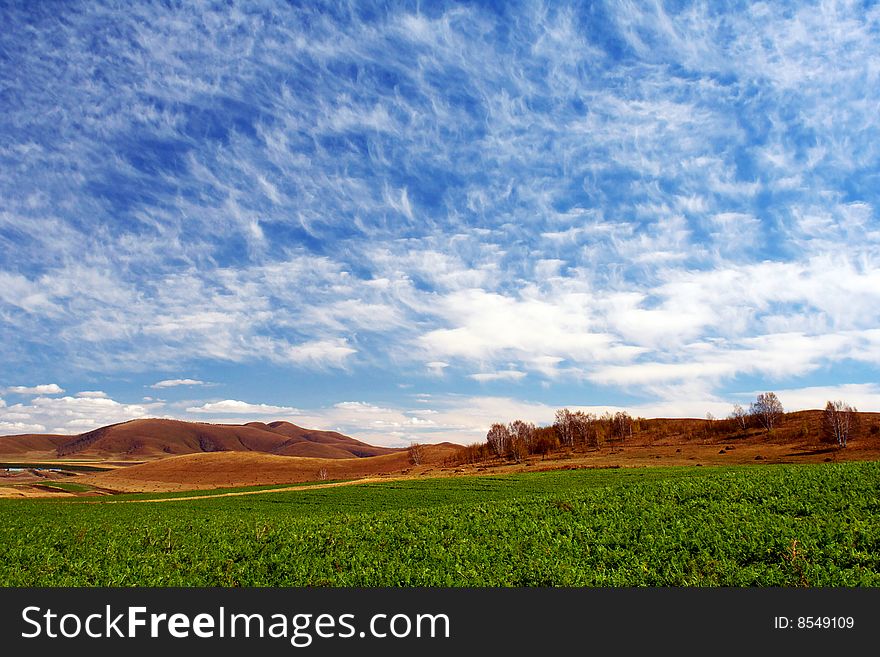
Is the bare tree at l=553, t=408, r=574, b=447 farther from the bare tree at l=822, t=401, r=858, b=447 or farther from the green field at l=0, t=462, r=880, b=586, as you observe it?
the green field at l=0, t=462, r=880, b=586

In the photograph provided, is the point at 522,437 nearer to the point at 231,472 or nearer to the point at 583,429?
the point at 583,429

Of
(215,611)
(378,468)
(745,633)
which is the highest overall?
(215,611)

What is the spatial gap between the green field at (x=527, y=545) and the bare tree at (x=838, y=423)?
120312mm

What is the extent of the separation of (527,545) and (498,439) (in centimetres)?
17479

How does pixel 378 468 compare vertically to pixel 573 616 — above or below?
below

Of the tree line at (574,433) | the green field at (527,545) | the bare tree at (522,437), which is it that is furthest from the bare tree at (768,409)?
the green field at (527,545)

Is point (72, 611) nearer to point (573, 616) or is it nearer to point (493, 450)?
point (573, 616)

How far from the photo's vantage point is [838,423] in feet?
406

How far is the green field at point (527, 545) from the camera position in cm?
1583

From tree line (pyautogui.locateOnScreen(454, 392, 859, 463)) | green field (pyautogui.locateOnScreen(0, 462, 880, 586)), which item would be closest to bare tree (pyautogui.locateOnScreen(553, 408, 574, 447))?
tree line (pyautogui.locateOnScreen(454, 392, 859, 463))

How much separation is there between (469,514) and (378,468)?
558 ft

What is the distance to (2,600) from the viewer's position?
44.2 ft

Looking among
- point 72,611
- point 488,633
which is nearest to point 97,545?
point 72,611

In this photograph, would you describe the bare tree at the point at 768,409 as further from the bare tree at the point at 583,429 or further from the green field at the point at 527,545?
the green field at the point at 527,545
